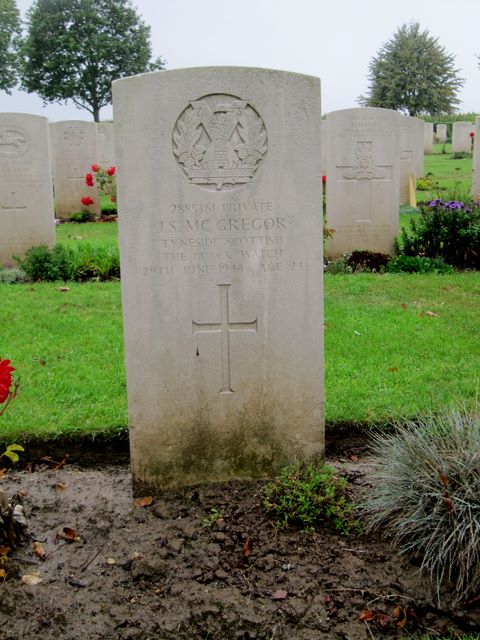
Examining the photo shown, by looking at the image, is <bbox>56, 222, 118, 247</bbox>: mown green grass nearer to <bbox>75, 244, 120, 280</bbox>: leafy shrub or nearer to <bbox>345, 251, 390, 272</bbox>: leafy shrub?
<bbox>75, 244, 120, 280</bbox>: leafy shrub

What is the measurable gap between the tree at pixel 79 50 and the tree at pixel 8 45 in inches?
208

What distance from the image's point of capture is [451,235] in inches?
381

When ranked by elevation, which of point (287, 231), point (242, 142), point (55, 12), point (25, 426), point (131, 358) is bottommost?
point (25, 426)

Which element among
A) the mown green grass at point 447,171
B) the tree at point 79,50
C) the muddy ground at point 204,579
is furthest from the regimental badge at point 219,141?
the tree at point 79,50

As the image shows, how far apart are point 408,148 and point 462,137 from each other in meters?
14.8

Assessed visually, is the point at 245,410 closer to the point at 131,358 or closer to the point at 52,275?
the point at 131,358

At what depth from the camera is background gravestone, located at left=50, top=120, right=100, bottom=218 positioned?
15359 mm

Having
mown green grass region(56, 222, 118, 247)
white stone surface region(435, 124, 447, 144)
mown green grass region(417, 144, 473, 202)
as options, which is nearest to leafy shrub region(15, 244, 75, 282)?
mown green grass region(56, 222, 118, 247)

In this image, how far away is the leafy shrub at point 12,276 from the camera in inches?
357

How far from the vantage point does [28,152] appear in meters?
10.2

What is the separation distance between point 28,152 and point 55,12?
39.6m

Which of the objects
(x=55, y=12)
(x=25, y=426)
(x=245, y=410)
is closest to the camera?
(x=245, y=410)

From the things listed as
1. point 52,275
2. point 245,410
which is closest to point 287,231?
point 245,410

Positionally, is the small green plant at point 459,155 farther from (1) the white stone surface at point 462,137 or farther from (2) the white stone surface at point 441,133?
(2) the white stone surface at point 441,133
